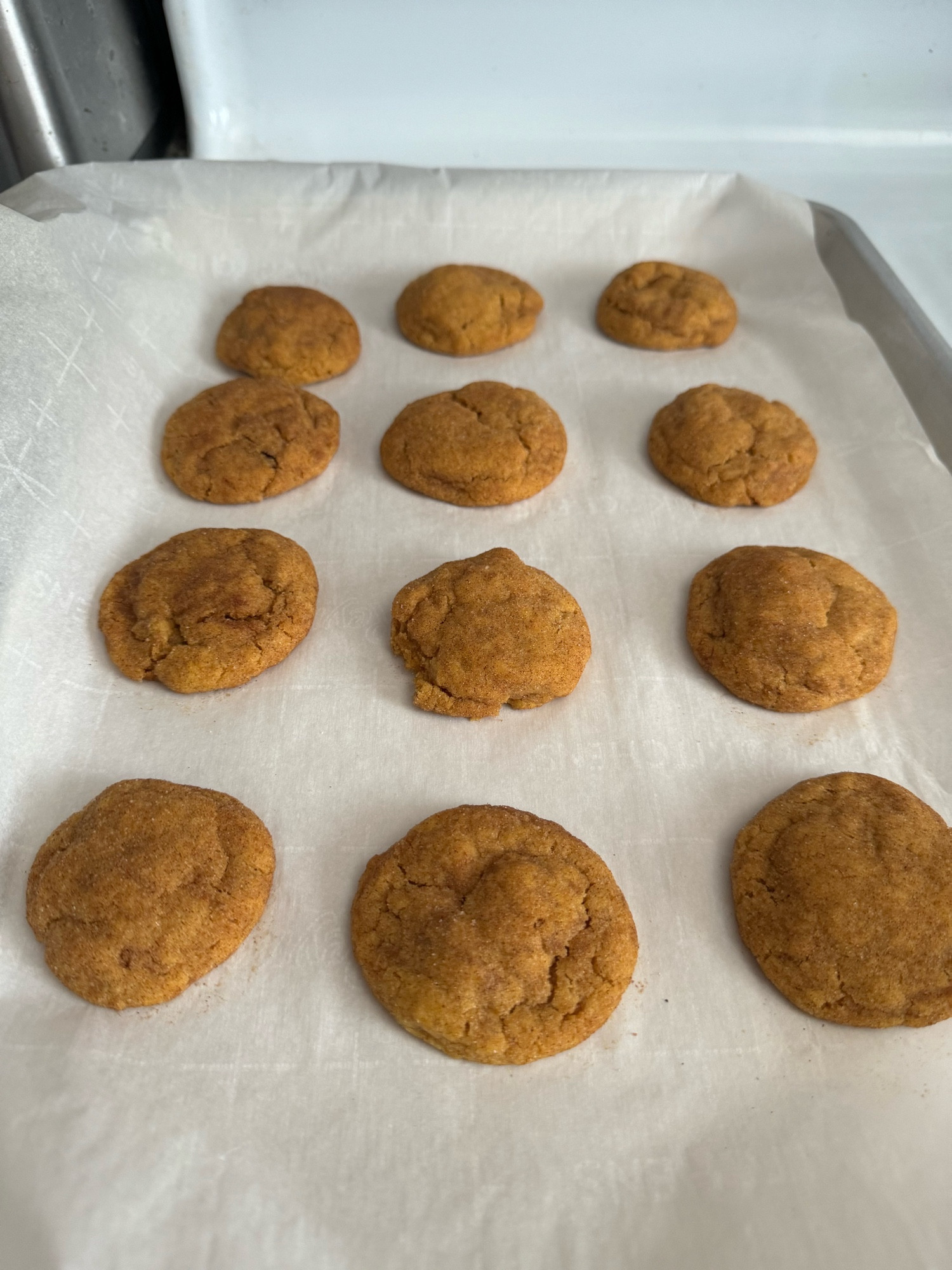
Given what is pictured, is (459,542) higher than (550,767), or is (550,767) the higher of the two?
(459,542)

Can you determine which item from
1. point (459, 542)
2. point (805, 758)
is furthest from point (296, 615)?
point (805, 758)

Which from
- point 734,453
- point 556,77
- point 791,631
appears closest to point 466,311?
point 734,453

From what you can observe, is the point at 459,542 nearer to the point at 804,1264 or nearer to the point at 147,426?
the point at 147,426

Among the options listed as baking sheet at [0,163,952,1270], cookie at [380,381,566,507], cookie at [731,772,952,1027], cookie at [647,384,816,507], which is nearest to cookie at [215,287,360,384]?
baking sheet at [0,163,952,1270]

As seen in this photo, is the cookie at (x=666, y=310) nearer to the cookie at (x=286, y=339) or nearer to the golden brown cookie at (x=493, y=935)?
the cookie at (x=286, y=339)

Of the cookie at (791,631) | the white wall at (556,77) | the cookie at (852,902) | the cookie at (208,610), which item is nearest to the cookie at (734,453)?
the cookie at (791,631)

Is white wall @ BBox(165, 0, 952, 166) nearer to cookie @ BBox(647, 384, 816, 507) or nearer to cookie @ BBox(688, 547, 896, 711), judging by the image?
cookie @ BBox(647, 384, 816, 507)
